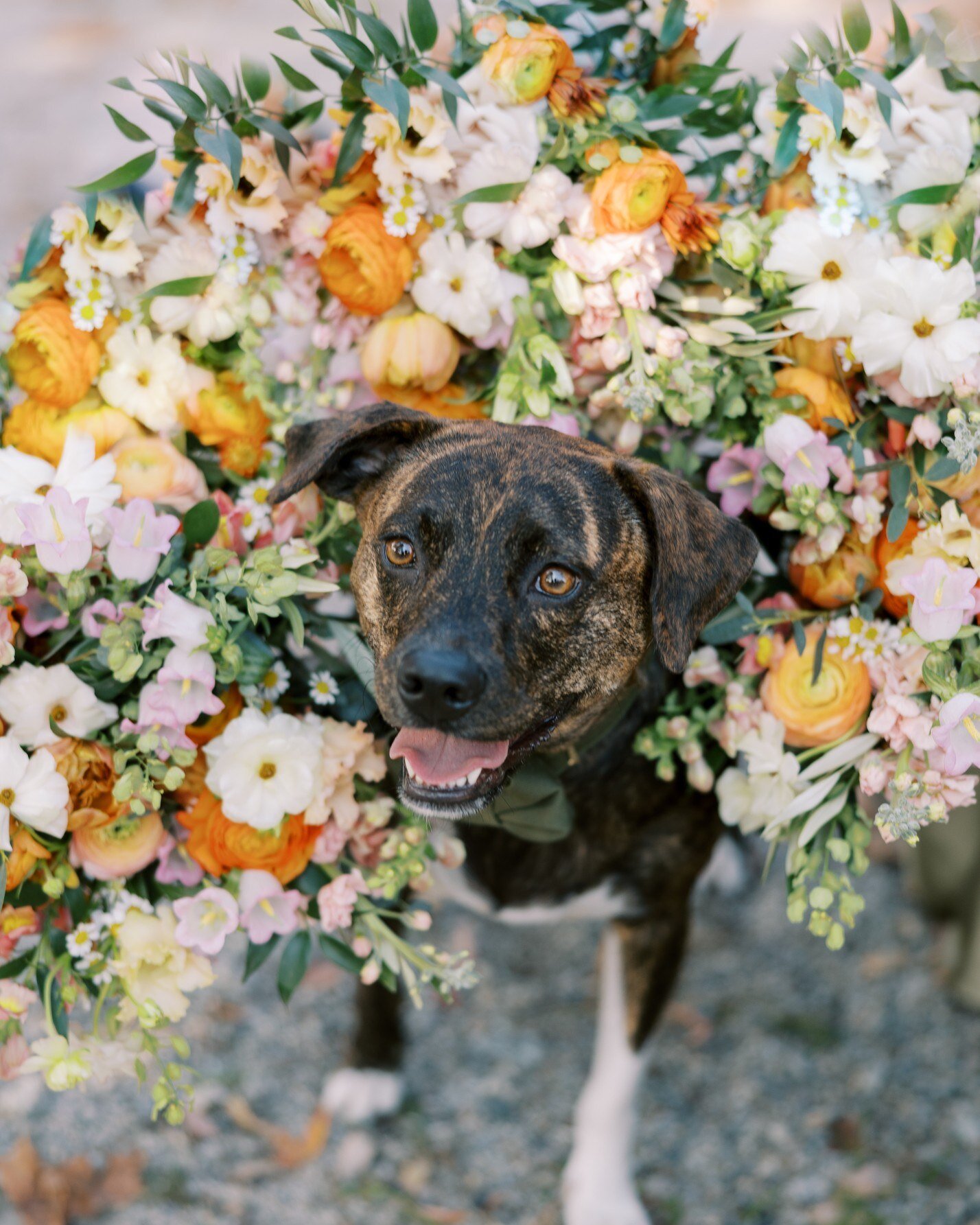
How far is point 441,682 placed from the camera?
193cm

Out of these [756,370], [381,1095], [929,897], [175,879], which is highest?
[756,370]

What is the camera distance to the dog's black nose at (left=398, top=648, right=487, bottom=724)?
1926 millimetres

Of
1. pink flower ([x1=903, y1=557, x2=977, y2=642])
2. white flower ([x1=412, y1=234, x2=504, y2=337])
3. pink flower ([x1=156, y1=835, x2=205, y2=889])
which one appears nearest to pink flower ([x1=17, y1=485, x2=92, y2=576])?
pink flower ([x1=156, y1=835, x2=205, y2=889])

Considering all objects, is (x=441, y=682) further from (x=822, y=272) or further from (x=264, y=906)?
(x=822, y=272)

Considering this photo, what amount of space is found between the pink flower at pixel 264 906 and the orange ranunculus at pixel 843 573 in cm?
123

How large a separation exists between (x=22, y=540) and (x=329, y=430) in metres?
0.62

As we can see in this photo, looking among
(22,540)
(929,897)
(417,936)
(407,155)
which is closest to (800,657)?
(407,155)

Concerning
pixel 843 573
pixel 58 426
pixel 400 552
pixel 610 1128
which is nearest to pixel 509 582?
pixel 400 552

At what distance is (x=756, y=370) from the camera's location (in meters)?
2.34

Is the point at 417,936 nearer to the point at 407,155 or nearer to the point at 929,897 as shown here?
the point at 929,897

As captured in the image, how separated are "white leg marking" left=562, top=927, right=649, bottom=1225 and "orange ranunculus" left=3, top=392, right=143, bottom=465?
175 centimetres

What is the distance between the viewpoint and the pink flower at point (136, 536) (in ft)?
6.69

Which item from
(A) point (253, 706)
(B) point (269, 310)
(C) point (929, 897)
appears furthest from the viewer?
(C) point (929, 897)

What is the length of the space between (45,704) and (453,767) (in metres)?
0.75
